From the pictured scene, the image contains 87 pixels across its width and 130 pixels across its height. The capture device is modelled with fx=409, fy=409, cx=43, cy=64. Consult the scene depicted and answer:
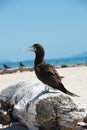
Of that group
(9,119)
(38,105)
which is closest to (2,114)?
(9,119)

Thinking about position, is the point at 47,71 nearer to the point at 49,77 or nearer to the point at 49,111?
the point at 49,77

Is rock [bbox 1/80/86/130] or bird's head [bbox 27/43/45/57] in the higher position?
bird's head [bbox 27/43/45/57]

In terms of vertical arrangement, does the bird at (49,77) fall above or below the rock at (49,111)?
above

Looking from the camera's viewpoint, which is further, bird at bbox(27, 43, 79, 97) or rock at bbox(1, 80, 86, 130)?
bird at bbox(27, 43, 79, 97)

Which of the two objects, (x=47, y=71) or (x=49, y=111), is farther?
(x=47, y=71)

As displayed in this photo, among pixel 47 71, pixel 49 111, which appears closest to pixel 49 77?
pixel 47 71

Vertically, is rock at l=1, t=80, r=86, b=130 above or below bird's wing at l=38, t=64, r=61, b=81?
below

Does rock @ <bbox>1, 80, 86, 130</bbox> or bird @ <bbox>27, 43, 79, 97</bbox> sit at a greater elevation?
bird @ <bbox>27, 43, 79, 97</bbox>

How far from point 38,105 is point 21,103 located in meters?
0.82

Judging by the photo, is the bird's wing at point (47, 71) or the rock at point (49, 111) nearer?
the rock at point (49, 111)

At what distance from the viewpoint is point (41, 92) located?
908 cm

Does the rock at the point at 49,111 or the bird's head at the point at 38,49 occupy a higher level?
the bird's head at the point at 38,49

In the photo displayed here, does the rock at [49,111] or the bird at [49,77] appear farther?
the bird at [49,77]

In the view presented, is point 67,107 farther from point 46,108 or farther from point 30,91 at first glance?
point 30,91
